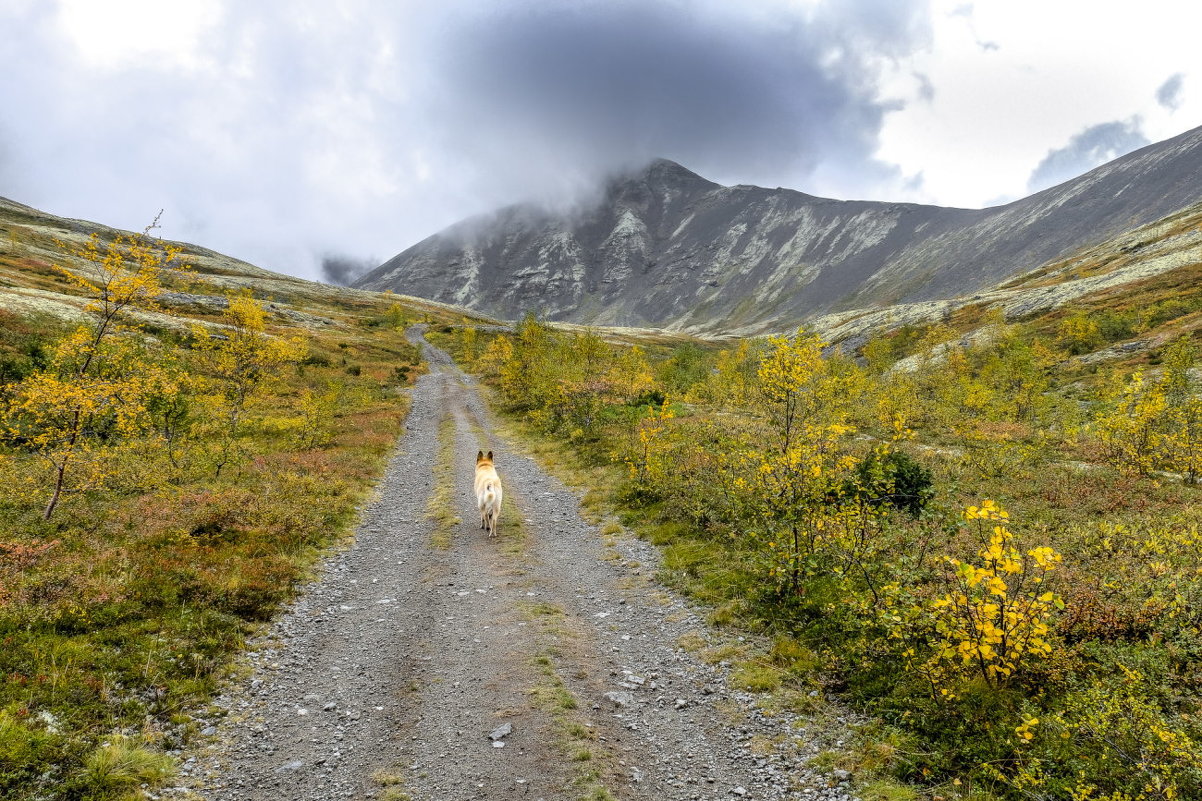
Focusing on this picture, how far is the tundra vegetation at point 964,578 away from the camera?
5688 mm

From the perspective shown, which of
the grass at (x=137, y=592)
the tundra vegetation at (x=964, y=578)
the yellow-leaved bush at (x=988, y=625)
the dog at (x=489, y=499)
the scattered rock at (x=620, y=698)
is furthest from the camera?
the dog at (x=489, y=499)

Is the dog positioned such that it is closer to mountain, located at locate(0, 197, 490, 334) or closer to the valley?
the valley

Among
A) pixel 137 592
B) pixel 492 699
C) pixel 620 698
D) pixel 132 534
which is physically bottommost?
pixel 132 534

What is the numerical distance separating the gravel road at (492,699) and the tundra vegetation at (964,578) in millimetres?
997

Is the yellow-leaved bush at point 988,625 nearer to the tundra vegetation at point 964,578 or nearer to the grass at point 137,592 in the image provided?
the tundra vegetation at point 964,578

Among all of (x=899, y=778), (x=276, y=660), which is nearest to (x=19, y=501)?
(x=276, y=660)

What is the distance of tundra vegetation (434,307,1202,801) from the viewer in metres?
5.69

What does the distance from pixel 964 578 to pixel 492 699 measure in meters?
7.05

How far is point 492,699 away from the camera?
777cm

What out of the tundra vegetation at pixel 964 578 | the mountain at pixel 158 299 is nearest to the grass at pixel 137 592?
Answer: the mountain at pixel 158 299

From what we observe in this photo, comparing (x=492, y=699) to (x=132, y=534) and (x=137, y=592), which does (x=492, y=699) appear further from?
(x=132, y=534)

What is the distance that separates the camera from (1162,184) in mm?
176625

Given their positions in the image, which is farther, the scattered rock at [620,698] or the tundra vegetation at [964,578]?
the scattered rock at [620,698]

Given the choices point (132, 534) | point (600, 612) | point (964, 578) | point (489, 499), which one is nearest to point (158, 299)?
point (132, 534)
